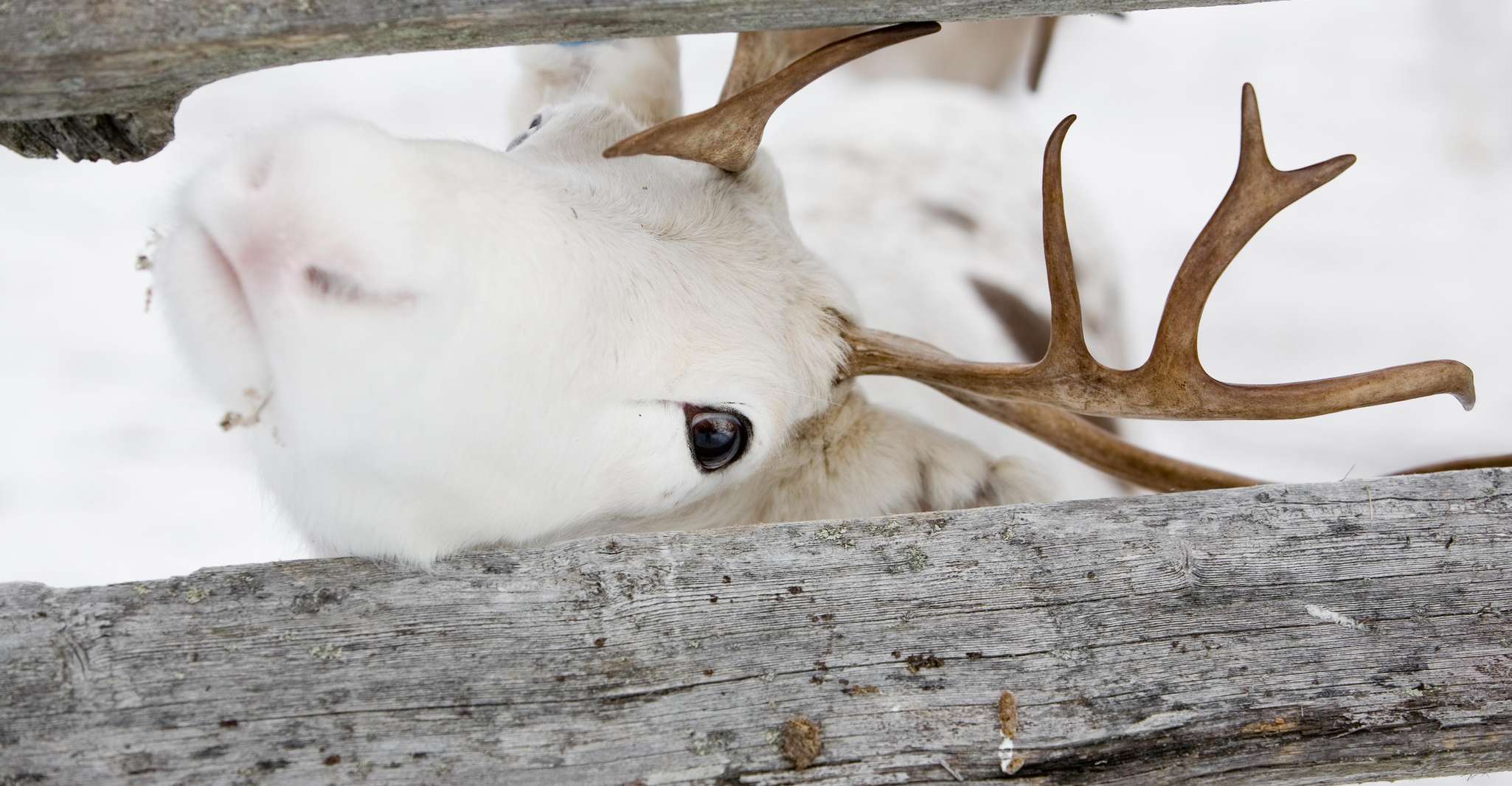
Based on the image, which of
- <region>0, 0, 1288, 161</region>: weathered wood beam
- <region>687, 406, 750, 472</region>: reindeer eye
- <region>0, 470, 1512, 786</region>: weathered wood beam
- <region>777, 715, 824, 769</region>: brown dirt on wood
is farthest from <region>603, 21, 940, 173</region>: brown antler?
<region>777, 715, 824, 769</region>: brown dirt on wood

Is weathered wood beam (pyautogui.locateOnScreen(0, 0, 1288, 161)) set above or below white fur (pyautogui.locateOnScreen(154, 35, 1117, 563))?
above

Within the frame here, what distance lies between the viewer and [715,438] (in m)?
1.61

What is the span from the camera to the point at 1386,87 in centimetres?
469

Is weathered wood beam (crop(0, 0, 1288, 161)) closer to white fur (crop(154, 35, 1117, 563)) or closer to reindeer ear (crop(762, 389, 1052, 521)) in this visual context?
white fur (crop(154, 35, 1117, 563))

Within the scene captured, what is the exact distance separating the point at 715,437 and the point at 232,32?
0.85 meters

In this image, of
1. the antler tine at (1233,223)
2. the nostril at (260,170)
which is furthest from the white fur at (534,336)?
the antler tine at (1233,223)

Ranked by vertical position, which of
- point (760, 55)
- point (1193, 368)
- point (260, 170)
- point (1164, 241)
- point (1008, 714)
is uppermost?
point (1164, 241)

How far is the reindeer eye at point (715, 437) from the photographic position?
158cm

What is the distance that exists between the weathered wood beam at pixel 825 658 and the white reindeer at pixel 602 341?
0.19m

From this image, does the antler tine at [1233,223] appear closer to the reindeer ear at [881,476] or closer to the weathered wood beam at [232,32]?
the weathered wood beam at [232,32]

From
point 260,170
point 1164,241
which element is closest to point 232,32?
point 260,170

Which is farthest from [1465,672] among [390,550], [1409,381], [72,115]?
[72,115]

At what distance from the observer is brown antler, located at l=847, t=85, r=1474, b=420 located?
1.47 m

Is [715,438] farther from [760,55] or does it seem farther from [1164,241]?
[1164,241]
